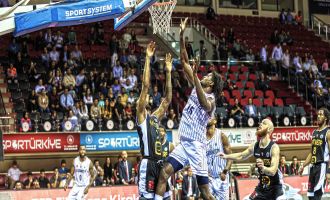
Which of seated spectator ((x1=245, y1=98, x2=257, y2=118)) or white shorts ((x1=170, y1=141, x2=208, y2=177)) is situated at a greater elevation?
white shorts ((x1=170, y1=141, x2=208, y2=177))

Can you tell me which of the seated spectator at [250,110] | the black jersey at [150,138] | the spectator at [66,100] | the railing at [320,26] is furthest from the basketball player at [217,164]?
the railing at [320,26]

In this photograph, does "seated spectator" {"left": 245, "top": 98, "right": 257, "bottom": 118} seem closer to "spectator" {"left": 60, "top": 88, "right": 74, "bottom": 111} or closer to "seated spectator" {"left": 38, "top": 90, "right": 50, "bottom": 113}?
"spectator" {"left": 60, "top": 88, "right": 74, "bottom": 111}

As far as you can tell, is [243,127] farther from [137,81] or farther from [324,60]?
[324,60]

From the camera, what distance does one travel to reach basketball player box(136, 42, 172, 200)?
11.1 meters

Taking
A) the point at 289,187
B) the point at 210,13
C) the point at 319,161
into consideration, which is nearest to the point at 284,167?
the point at 289,187

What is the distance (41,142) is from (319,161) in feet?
38.0

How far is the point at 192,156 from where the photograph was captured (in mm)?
10844

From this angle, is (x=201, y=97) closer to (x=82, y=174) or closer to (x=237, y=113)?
(x=82, y=174)

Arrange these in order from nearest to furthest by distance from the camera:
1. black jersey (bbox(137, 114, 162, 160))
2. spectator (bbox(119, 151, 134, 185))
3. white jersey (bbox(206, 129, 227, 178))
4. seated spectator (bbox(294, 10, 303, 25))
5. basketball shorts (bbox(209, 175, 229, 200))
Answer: black jersey (bbox(137, 114, 162, 160))
basketball shorts (bbox(209, 175, 229, 200))
white jersey (bbox(206, 129, 227, 178))
spectator (bbox(119, 151, 134, 185))
seated spectator (bbox(294, 10, 303, 25))

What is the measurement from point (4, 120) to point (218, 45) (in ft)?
41.5

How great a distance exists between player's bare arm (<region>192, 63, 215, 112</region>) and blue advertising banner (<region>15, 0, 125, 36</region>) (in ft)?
20.9

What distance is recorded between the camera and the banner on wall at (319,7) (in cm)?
4250

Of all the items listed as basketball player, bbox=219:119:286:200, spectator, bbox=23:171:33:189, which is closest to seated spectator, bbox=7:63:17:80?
spectator, bbox=23:171:33:189

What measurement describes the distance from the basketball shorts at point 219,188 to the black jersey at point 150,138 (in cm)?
301
